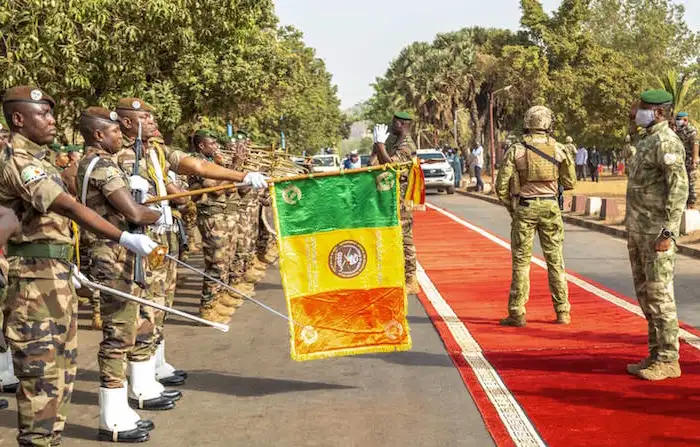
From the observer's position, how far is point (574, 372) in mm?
7246

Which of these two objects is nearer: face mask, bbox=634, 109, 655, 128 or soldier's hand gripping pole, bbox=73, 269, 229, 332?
soldier's hand gripping pole, bbox=73, 269, 229, 332

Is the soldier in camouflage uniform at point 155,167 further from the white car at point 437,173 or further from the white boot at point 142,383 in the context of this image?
the white car at point 437,173

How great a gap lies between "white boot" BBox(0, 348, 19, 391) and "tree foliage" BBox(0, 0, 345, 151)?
3641 millimetres

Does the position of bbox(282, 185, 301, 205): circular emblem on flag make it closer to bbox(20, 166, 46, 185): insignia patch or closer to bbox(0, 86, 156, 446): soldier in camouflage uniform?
bbox(0, 86, 156, 446): soldier in camouflage uniform

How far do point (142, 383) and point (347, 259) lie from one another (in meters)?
1.73

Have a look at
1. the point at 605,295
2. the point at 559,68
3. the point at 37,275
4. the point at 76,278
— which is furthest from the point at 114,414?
the point at 559,68

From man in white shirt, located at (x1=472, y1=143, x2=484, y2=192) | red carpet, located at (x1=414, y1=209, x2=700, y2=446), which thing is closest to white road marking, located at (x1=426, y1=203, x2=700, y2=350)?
red carpet, located at (x1=414, y1=209, x2=700, y2=446)

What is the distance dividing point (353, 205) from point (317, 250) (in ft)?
1.40

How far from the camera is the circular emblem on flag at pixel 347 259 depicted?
6914 millimetres

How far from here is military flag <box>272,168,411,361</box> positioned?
6895 mm

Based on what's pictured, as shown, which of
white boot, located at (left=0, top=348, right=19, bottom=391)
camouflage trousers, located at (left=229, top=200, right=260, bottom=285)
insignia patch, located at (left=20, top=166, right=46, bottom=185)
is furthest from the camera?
camouflage trousers, located at (left=229, top=200, right=260, bottom=285)

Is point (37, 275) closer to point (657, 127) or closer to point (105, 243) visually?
point (105, 243)

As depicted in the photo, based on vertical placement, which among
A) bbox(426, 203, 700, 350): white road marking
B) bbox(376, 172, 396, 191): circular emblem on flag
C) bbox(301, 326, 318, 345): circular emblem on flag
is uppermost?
bbox(376, 172, 396, 191): circular emblem on flag

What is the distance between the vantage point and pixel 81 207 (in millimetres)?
4918
